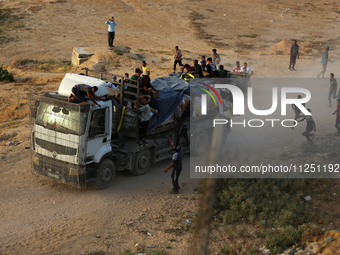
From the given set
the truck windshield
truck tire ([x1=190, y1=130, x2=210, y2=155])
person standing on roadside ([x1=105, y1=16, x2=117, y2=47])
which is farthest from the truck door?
person standing on roadside ([x1=105, y1=16, x2=117, y2=47])

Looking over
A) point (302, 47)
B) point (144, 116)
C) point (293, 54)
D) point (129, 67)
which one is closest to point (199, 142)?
point (144, 116)

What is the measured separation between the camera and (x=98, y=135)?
42.7 feet

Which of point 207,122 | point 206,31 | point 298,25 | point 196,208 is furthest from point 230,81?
point 298,25

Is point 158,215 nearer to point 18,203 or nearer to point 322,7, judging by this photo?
point 18,203

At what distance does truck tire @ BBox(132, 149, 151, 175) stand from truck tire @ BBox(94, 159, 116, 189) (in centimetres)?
84

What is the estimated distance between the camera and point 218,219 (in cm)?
1222

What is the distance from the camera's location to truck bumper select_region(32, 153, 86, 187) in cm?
1280

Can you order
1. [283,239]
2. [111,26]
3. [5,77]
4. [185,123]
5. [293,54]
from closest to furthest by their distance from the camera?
1. [283,239]
2. [185,123]
3. [5,77]
4. [293,54]
5. [111,26]

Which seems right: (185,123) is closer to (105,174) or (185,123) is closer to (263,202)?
(105,174)

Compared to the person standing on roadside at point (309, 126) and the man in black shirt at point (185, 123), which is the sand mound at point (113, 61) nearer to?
the man in black shirt at point (185, 123)

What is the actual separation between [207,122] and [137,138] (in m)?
2.92

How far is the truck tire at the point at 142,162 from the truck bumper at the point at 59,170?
6.51ft

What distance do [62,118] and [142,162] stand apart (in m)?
2.90

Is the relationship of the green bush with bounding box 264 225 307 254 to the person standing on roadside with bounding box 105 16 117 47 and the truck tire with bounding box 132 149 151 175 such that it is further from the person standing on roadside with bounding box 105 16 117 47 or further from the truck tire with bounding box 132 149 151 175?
the person standing on roadside with bounding box 105 16 117 47
